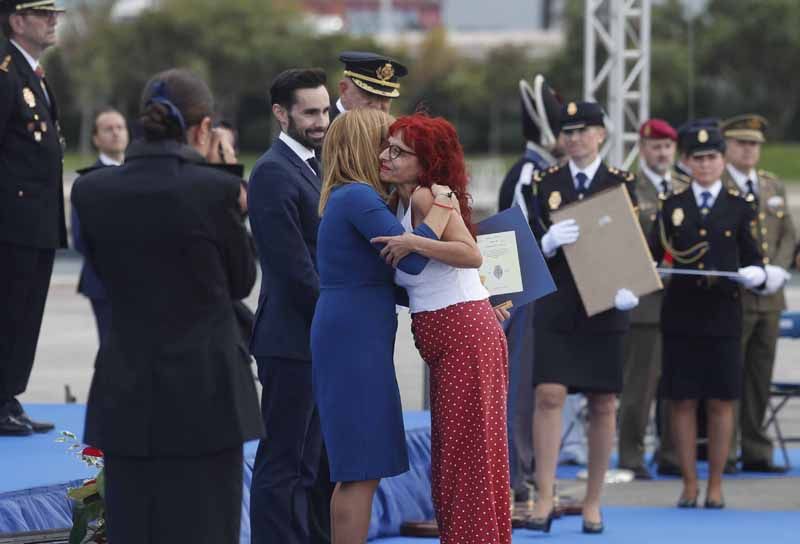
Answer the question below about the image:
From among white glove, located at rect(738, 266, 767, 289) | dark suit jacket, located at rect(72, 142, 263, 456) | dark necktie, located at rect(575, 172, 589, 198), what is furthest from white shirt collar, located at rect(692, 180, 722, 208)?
dark suit jacket, located at rect(72, 142, 263, 456)

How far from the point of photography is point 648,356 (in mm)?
8539

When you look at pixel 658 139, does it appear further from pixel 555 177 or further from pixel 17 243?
pixel 17 243

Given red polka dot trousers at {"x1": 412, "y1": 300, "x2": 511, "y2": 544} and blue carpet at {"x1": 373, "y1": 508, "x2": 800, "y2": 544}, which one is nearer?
red polka dot trousers at {"x1": 412, "y1": 300, "x2": 511, "y2": 544}

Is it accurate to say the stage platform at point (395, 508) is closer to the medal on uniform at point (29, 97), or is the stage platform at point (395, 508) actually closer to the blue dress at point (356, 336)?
the blue dress at point (356, 336)

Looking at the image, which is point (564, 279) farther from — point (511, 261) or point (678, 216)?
point (511, 261)

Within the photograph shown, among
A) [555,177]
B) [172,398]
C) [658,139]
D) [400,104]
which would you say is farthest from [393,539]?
[400,104]

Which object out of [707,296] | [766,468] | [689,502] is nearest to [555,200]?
[707,296]

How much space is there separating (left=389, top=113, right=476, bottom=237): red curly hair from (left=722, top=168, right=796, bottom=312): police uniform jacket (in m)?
3.51

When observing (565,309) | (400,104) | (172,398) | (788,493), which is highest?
(172,398)

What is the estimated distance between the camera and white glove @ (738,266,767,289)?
23.6 feet

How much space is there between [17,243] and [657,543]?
8.91 ft

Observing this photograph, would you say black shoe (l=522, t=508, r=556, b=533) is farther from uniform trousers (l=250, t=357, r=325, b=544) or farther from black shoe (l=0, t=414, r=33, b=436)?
black shoe (l=0, t=414, r=33, b=436)

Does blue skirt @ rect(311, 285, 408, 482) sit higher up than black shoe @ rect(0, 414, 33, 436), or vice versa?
blue skirt @ rect(311, 285, 408, 482)

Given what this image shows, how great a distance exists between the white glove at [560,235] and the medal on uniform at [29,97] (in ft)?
6.69
